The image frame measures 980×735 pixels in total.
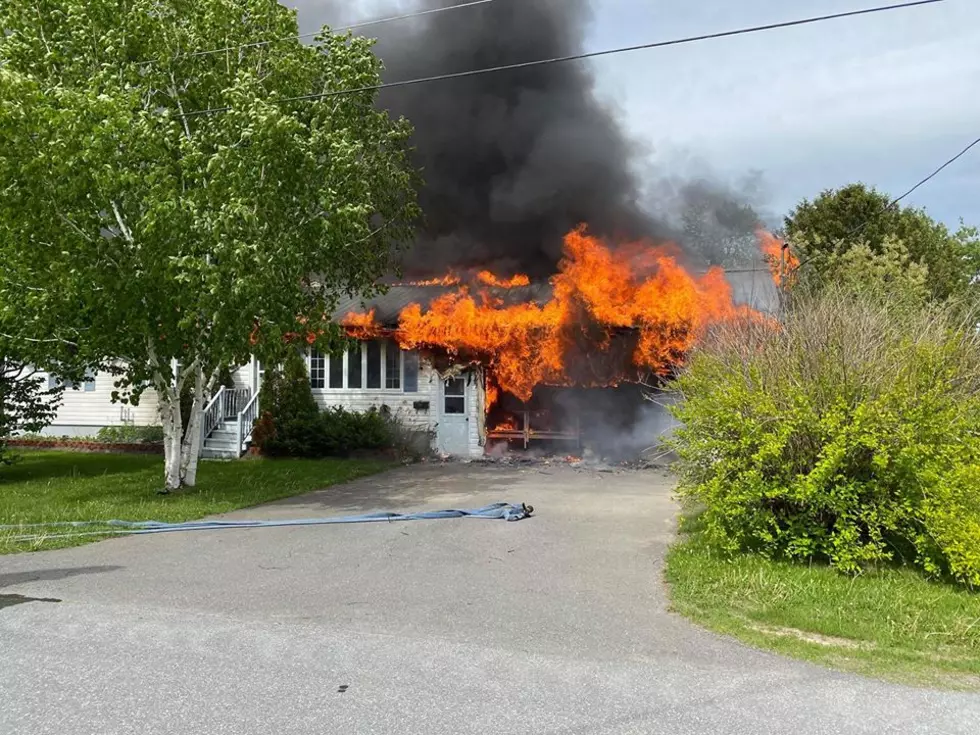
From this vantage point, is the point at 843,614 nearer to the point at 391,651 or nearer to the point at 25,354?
the point at 391,651

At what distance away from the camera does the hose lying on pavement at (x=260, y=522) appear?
8.88 metres

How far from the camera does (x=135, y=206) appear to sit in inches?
414

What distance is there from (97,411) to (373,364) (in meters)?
9.44

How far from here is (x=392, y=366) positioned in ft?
60.7

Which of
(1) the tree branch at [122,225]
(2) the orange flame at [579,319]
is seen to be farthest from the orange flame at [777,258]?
(1) the tree branch at [122,225]

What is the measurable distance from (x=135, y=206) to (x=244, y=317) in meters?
2.23

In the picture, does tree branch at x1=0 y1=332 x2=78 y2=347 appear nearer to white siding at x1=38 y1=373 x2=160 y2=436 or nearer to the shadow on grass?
the shadow on grass

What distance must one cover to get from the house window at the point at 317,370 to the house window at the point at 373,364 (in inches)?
49.6

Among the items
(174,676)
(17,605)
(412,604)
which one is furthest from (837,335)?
(17,605)

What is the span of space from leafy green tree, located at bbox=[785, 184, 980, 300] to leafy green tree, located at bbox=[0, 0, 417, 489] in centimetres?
1749

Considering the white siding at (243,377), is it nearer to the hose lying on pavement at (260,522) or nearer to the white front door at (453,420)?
the white front door at (453,420)

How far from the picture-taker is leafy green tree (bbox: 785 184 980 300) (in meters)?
24.5

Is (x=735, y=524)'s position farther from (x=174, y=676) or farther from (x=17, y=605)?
(x=17, y=605)

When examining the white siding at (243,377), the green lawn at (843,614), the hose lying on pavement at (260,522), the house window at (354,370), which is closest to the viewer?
the green lawn at (843,614)
